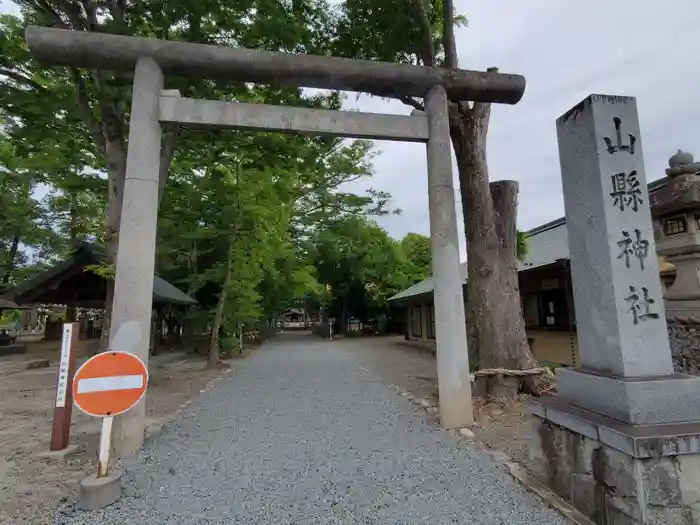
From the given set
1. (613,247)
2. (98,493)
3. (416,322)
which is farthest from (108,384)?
(416,322)

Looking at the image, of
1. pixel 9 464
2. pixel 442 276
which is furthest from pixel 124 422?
pixel 442 276

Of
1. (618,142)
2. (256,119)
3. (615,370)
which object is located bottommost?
(615,370)

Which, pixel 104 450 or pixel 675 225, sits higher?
pixel 675 225

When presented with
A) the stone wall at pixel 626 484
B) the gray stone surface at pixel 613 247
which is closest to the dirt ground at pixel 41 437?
the stone wall at pixel 626 484

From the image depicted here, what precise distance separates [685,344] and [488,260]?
9.26ft

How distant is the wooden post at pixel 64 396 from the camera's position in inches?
170

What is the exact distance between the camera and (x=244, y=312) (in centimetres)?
1360

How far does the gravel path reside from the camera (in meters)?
2.83

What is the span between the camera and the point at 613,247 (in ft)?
9.74

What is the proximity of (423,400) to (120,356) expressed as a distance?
4945 mm

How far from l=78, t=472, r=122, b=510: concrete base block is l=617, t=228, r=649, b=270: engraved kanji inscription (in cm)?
433

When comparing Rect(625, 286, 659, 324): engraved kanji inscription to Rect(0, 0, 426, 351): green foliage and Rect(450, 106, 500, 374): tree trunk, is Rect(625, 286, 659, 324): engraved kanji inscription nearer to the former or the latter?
Rect(450, 106, 500, 374): tree trunk

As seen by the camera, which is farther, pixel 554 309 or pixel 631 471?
pixel 554 309

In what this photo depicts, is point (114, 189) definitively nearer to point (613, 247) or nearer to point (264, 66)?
point (264, 66)
